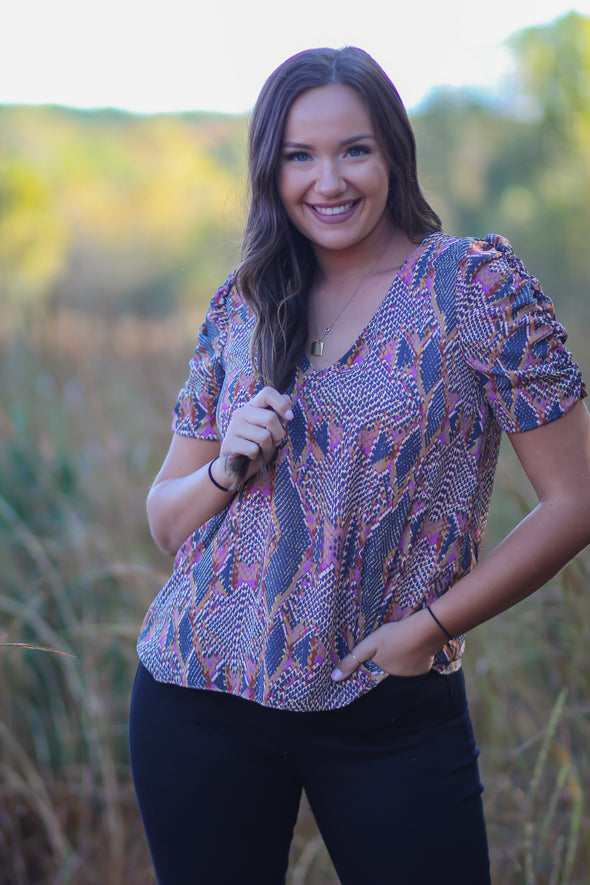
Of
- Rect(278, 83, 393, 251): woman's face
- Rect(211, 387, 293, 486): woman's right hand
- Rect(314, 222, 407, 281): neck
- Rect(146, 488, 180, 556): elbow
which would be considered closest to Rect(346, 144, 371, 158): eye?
Rect(278, 83, 393, 251): woman's face

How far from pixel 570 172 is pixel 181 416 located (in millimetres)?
4822

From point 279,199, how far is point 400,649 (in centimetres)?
76

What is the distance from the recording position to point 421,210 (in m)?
1.39

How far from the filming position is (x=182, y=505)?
4.74 feet

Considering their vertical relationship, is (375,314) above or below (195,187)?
below

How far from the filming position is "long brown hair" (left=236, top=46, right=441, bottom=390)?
1.33 m

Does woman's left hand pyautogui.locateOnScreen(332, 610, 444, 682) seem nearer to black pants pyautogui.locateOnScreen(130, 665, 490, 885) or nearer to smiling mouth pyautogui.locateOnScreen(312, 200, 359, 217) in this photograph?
black pants pyautogui.locateOnScreen(130, 665, 490, 885)

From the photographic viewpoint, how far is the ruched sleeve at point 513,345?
1168 mm

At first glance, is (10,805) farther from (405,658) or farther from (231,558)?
(405,658)

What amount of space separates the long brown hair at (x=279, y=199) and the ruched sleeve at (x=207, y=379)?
9 cm

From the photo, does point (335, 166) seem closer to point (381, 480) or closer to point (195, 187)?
point (381, 480)

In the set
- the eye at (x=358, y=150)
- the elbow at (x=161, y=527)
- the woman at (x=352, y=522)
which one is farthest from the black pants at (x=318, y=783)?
the eye at (x=358, y=150)

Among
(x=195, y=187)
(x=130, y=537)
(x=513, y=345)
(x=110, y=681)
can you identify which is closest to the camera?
(x=513, y=345)

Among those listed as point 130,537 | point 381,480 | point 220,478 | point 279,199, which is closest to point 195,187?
point 130,537
